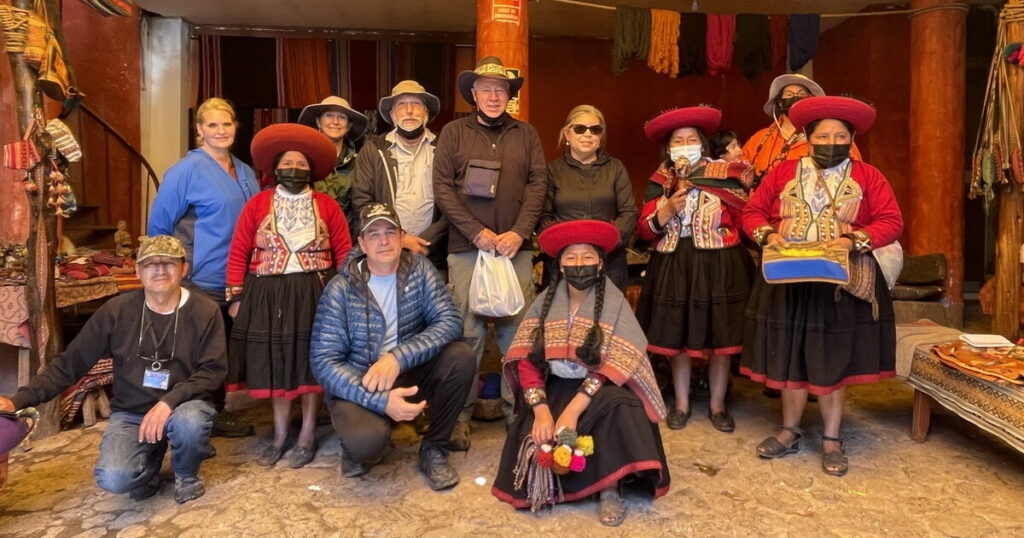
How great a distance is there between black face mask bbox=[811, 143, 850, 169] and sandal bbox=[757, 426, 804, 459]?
133 cm

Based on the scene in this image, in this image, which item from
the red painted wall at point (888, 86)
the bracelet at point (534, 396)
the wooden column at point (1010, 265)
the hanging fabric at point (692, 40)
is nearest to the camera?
the bracelet at point (534, 396)

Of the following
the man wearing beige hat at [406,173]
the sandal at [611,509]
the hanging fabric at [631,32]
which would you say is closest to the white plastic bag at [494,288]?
the man wearing beige hat at [406,173]

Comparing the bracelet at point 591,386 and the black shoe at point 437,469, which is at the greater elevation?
the bracelet at point 591,386

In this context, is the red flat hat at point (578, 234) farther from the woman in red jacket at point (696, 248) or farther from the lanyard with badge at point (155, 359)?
the lanyard with badge at point (155, 359)

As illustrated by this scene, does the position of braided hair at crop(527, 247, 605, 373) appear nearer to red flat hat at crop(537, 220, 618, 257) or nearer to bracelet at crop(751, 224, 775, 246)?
red flat hat at crop(537, 220, 618, 257)

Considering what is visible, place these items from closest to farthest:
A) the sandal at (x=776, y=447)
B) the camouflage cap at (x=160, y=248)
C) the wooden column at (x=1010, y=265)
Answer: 1. the camouflage cap at (x=160, y=248)
2. the sandal at (x=776, y=447)
3. the wooden column at (x=1010, y=265)

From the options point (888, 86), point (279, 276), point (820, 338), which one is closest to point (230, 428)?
point (279, 276)

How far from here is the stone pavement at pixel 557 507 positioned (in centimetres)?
275

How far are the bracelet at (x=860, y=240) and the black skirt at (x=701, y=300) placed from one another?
28.6 inches

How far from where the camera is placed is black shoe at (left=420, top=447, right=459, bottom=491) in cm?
310

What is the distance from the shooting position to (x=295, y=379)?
3385mm

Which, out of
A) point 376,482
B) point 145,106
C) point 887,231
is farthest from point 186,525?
point 145,106

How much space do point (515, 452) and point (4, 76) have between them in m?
4.25

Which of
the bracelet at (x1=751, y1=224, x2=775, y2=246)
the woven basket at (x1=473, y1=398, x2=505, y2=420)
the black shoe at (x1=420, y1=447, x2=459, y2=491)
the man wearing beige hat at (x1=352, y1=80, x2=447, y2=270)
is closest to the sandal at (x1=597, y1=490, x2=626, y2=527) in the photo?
the black shoe at (x1=420, y1=447, x2=459, y2=491)
